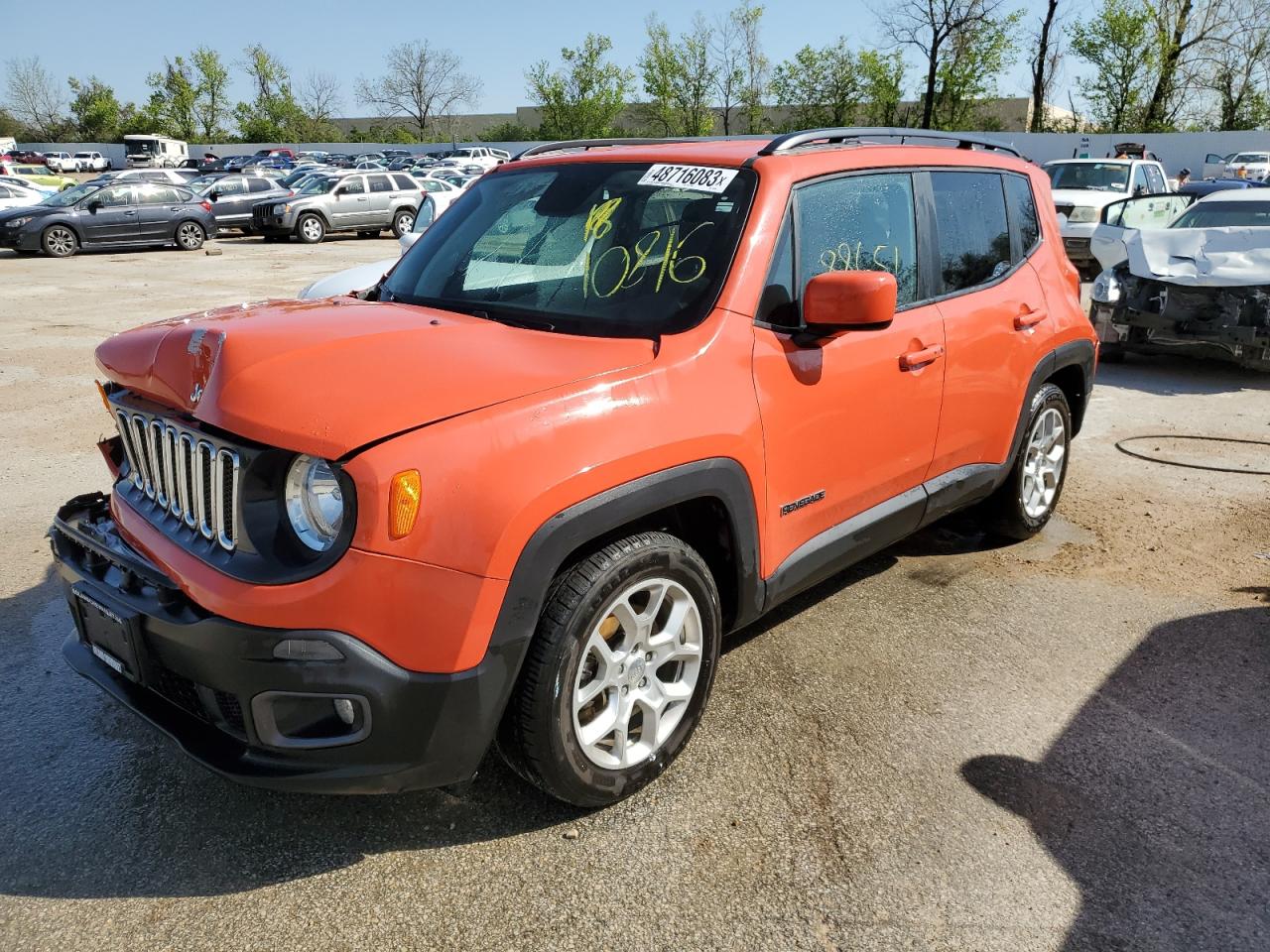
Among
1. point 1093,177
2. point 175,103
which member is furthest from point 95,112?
point 1093,177

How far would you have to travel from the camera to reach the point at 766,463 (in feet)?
9.68

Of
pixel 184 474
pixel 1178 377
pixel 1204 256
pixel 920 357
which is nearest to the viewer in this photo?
pixel 184 474

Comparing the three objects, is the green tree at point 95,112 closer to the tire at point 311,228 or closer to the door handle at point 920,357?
the tire at point 311,228

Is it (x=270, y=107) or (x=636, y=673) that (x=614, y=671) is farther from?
(x=270, y=107)

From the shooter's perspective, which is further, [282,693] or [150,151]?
[150,151]

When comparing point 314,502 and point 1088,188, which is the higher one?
point 314,502

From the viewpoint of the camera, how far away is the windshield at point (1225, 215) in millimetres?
9094

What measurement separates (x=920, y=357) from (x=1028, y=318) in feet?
3.36

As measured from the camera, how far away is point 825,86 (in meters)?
58.8

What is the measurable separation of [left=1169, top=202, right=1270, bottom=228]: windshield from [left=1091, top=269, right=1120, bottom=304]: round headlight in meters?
1.37

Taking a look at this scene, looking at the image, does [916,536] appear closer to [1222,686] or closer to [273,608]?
[1222,686]

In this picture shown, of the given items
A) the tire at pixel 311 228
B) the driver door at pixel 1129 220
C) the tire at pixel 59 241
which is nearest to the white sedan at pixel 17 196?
the tire at pixel 59 241

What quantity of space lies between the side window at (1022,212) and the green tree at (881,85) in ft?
180

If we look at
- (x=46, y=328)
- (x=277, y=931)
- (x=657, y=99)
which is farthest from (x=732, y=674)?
(x=657, y=99)
